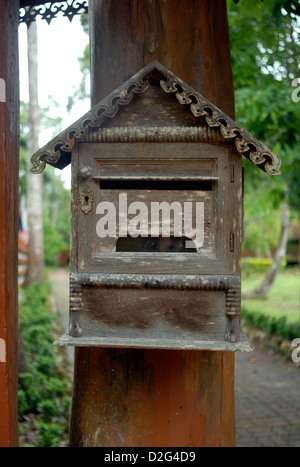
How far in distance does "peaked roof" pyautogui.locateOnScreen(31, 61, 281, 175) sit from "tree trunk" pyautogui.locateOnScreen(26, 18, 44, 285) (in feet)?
27.7

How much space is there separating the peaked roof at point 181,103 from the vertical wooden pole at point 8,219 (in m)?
0.15

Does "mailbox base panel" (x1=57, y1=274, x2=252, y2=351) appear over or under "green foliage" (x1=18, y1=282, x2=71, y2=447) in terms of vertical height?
over

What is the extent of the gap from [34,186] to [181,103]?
9.91 metres

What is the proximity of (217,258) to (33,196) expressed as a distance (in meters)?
10.0

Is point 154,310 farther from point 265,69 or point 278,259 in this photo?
point 278,259

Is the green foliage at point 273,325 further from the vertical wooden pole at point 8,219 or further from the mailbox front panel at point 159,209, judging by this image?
the vertical wooden pole at point 8,219

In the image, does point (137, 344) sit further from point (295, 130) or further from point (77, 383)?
point (295, 130)

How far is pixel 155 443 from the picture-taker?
254cm

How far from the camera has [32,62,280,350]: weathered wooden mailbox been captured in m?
2.07

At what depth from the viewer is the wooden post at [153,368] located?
2543mm

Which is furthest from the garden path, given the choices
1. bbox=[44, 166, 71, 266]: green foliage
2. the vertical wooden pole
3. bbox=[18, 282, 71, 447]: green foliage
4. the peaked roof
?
bbox=[44, 166, 71, 266]: green foliage

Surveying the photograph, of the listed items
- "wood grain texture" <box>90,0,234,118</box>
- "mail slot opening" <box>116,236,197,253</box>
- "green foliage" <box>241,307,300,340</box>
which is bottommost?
"green foliage" <box>241,307,300,340</box>

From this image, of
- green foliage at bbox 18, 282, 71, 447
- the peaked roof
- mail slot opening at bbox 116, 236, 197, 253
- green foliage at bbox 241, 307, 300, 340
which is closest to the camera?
the peaked roof

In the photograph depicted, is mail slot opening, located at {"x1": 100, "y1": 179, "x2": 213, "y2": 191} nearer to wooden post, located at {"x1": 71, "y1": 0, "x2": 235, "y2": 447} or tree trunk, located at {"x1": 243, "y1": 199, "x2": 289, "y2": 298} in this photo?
wooden post, located at {"x1": 71, "y1": 0, "x2": 235, "y2": 447}
